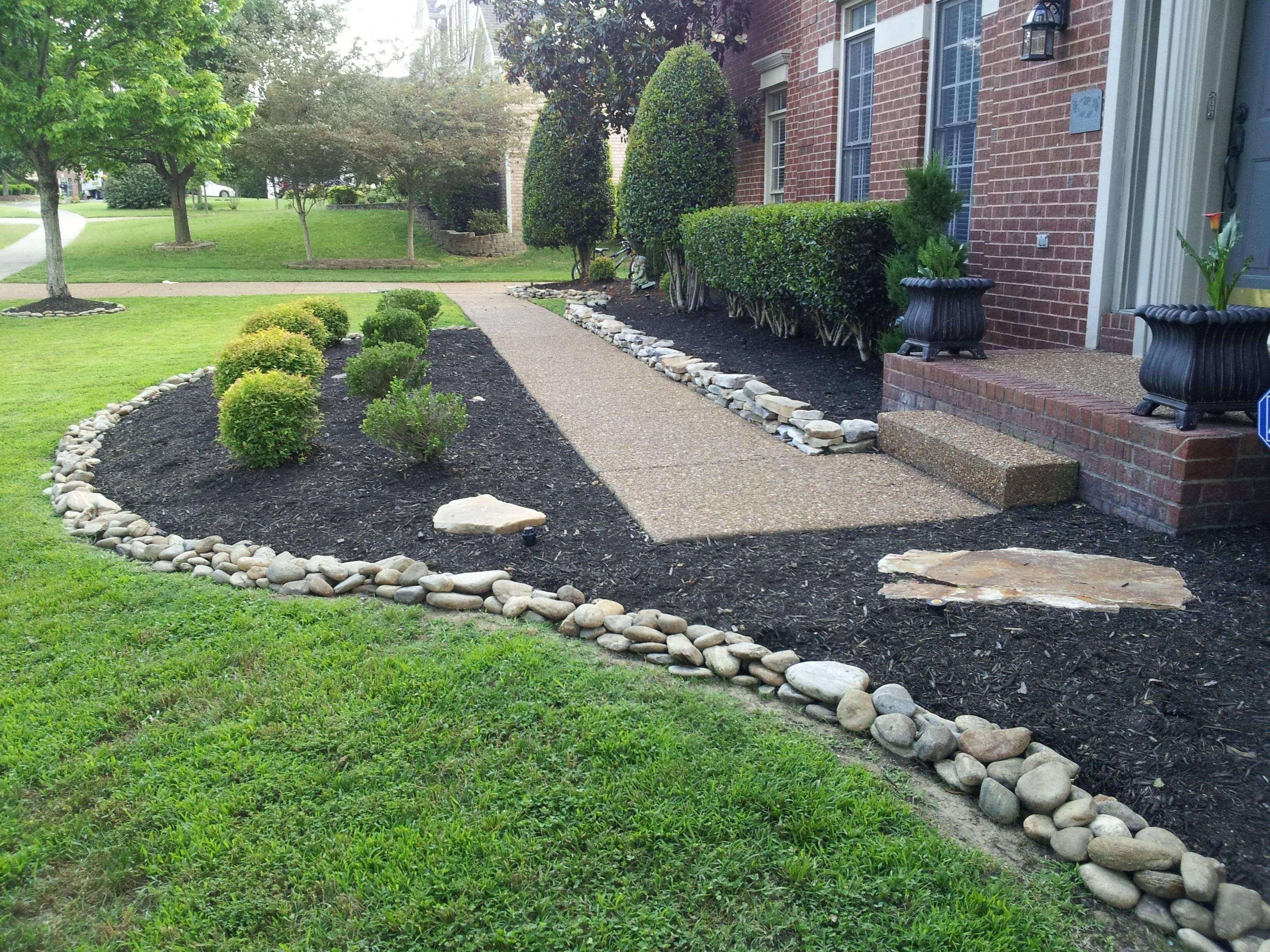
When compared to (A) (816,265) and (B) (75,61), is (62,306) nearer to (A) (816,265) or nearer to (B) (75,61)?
(B) (75,61)

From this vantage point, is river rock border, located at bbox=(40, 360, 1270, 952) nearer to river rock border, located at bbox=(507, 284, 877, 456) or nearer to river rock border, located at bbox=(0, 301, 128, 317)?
river rock border, located at bbox=(507, 284, 877, 456)

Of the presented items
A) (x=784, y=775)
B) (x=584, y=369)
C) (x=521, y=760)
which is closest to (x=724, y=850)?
(x=784, y=775)

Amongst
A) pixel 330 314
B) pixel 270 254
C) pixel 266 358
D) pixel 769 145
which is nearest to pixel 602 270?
pixel 769 145

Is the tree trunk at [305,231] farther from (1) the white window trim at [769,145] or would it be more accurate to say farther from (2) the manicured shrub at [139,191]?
(2) the manicured shrub at [139,191]

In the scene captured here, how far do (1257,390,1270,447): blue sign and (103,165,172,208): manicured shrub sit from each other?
44811mm

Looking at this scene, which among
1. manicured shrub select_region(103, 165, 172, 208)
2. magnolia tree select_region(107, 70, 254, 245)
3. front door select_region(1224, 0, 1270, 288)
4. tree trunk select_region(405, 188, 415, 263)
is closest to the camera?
front door select_region(1224, 0, 1270, 288)

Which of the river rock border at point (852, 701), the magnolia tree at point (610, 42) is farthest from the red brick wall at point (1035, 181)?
the magnolia tree at point (610, 42)

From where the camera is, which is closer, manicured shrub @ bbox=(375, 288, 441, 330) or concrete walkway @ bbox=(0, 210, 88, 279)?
manicured shrub @ bbox=(375, 288, 441, 330)

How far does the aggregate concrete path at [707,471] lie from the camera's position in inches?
190

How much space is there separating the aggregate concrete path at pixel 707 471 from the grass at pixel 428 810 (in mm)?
1529

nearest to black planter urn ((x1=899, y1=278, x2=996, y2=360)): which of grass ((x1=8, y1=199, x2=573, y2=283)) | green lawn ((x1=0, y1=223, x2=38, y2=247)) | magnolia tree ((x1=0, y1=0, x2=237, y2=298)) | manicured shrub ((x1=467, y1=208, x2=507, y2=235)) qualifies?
magnolia tree ((x1=0, y1=0, x2=237, y2=298))

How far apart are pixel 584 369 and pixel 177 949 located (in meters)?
7.55

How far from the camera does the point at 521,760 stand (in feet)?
9.20

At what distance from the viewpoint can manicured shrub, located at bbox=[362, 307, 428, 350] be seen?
9172 millimetres
